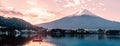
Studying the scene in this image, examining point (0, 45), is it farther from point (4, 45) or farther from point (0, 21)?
point (0, 21)

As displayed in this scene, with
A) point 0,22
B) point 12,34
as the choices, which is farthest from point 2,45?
point 0,22

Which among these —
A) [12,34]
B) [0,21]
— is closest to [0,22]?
[0,21]

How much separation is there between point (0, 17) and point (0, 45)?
5067cm

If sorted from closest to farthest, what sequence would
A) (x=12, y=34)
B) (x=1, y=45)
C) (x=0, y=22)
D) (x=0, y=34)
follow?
(x=1, y=45) < (x=0, y=34) < (x=12, y=34) < (x=0, y=22)

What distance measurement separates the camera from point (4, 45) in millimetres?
54438

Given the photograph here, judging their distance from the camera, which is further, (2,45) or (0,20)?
(0,20)

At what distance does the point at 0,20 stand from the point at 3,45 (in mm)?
48690

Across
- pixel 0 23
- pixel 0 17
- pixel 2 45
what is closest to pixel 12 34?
pixel 0 23

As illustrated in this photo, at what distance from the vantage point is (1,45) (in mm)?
54094

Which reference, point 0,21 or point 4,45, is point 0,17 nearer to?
point 0,21

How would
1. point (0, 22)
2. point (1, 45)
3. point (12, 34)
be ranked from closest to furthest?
point (1, 45) → point (12, 34) → point (0, 22)

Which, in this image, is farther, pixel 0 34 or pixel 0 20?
→ pixel 0 20

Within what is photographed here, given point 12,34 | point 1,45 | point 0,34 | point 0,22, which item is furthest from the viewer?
point 0,22

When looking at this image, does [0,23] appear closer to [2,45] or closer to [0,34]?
[0,34]
